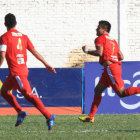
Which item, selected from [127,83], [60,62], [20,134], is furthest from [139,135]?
[60,62]

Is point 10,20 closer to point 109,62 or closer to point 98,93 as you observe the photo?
point 109,62

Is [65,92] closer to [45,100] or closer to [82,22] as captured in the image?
[45,100]

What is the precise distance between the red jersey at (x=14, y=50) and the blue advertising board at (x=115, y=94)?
6.16m

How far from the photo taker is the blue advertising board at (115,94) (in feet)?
49.8

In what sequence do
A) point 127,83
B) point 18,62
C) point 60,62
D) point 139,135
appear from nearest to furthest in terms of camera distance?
point 139,135
point 18,62
point 127,83
point 60,62

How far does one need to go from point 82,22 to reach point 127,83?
4914mm

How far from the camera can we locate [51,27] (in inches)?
773

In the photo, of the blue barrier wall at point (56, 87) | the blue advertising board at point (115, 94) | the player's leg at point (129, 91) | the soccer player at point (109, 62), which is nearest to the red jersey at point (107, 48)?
the soccer player at point (109, 62)

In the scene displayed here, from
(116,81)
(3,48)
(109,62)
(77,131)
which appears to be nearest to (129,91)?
(116,81)

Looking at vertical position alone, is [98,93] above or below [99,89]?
below

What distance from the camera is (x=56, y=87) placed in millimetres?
15672

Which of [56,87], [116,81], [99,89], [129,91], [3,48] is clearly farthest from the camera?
[56,87]

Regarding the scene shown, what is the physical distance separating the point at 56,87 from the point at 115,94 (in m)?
1.67

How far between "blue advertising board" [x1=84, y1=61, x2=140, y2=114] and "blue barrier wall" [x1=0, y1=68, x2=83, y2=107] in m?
0.26
